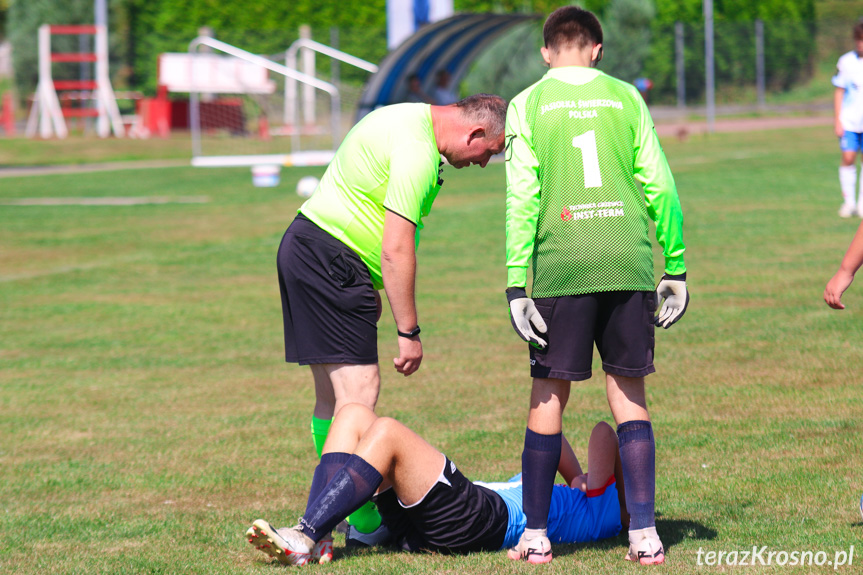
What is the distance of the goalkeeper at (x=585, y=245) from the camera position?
13.1ft

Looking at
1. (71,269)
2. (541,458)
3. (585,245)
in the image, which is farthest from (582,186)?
(71,269)

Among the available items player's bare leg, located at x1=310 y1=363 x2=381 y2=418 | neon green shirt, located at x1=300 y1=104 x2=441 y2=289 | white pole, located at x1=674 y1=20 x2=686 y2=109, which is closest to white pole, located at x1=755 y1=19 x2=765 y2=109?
white pole, located at x1=674 y1=20 x2=686 y2=109

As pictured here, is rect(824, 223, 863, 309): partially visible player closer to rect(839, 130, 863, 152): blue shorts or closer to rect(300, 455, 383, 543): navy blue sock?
rect(300, 455, 383, 543): navy blue sock

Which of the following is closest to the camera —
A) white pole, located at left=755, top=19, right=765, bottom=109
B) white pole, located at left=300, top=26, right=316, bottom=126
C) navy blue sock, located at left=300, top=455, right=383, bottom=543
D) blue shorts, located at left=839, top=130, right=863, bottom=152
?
navy blue sock, located at left=300, top=455, right=383, bottom=543

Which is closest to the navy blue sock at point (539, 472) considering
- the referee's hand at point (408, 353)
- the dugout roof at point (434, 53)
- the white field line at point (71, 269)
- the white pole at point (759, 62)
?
the referee's hand at point (408, 353)

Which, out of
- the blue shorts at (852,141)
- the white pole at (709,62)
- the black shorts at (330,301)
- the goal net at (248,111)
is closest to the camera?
the black shorts at (330,301)

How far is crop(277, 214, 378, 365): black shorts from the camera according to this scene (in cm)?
434

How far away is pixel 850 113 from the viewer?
513 inches

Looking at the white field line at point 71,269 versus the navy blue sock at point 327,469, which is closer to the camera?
the navy blue sock at point 327,469

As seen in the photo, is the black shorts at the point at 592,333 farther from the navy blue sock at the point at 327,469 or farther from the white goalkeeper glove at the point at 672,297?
the navy blue sock at the point at 327,469

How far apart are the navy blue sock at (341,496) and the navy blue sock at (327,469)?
88mm

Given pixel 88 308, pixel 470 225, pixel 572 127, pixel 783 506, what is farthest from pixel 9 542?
pixel 470 225

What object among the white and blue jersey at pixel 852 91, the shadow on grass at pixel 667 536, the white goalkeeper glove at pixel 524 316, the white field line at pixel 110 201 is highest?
the white and blue jersey at pixel 852 91

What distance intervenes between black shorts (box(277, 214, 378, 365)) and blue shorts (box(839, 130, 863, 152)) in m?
10.4
